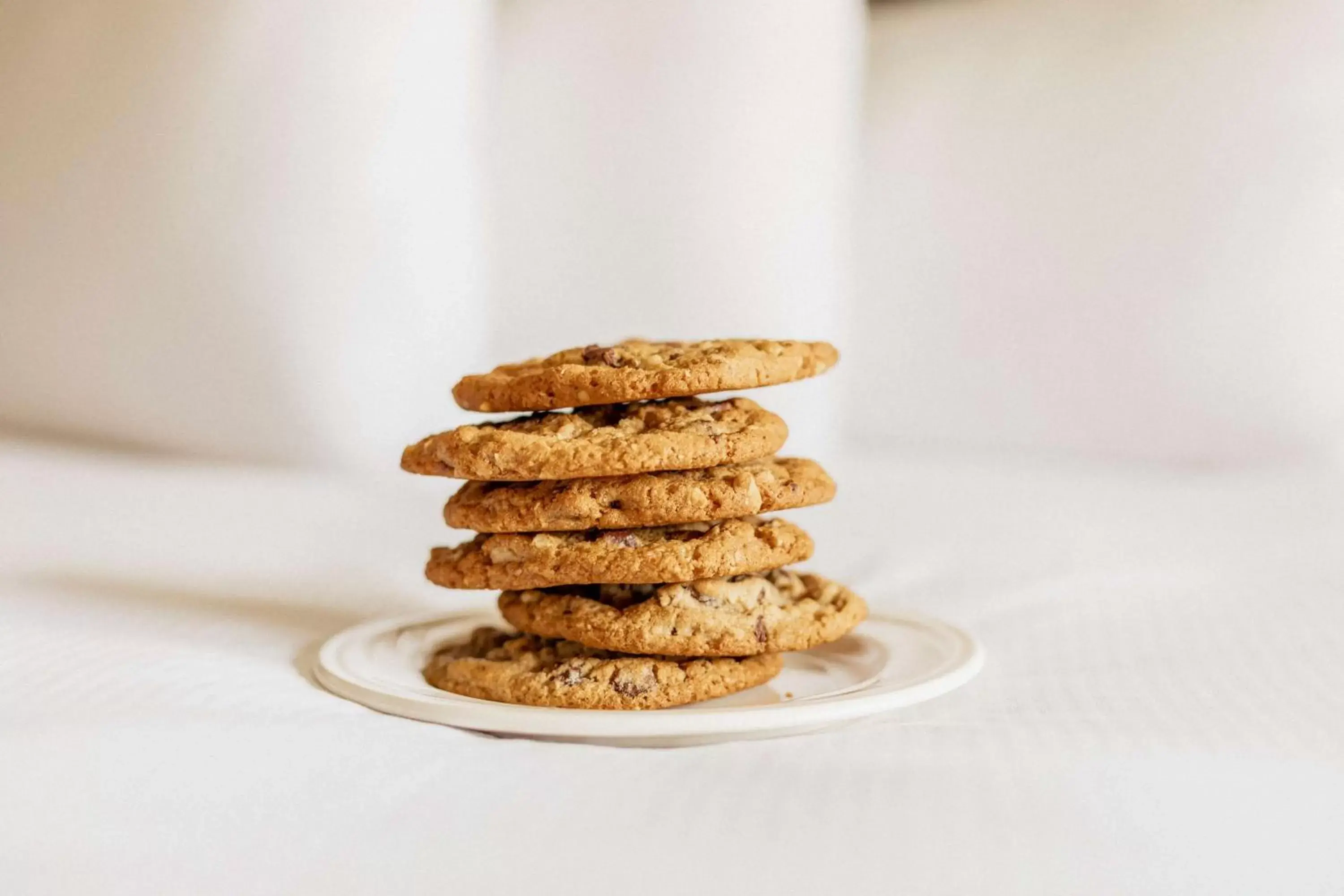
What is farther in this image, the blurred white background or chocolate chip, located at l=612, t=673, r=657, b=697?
the blurred white background

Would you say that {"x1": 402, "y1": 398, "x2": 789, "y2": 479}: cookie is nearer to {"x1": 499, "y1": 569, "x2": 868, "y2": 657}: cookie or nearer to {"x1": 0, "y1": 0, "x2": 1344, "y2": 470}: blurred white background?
{"x1": 499, "y1": 569, "x2": 868, "y2": 657}: cookie

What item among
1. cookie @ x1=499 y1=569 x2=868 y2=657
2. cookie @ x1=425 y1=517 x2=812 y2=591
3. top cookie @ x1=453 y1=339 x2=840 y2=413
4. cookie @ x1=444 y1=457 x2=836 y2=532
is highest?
top cookie @ x1=453 y1=339 x2=840 y2=413

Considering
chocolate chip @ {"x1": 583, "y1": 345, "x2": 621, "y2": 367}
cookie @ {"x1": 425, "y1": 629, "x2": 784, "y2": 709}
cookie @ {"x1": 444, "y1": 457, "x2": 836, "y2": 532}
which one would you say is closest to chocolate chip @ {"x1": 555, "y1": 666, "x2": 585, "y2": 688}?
cookie @ {"x1": 425, "y1": 629, "x2": 784, "y2": 709}

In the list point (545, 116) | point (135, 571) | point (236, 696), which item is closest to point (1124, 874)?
point (236, 696)

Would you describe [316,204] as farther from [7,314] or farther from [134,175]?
[7,314]

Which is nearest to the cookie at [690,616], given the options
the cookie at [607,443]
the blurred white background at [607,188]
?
the cookie at [607,443]

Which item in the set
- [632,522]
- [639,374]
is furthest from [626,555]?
[639,374]

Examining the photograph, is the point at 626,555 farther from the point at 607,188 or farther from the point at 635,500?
the point at 607,188
